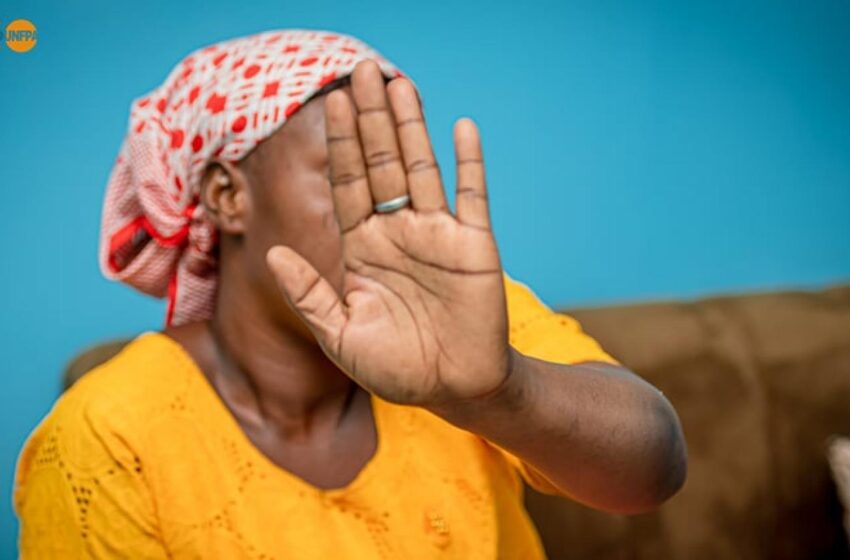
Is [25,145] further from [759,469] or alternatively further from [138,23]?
[759,469]

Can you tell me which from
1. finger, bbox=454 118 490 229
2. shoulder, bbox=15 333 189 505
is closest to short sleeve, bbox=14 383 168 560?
shoulder, bbox=15 333 189 505

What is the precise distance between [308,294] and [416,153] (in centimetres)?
15

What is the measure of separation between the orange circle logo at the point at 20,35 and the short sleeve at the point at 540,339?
0.88 m

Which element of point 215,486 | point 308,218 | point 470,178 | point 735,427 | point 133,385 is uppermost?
point 470,178

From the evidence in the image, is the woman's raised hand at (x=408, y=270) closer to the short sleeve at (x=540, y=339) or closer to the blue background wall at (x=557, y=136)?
the short sleeve at (x=540, y=339)

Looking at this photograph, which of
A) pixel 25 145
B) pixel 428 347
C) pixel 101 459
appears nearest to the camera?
pixel 428 347

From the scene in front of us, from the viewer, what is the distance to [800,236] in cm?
239

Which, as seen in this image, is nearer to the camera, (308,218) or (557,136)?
(308,218)

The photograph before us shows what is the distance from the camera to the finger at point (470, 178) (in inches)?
35.7

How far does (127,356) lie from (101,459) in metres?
0.15

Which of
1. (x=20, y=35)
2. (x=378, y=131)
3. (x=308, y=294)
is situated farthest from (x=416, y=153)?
(x=20, y=35)

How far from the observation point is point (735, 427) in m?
1.84

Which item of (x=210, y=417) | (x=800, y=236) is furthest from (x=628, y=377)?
(x=800, y=236)

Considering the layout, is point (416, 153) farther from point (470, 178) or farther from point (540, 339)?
point (540, 339)
